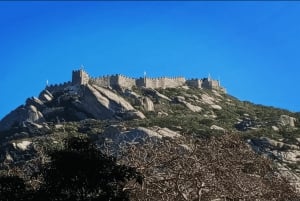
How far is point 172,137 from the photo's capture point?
3055 centimetres

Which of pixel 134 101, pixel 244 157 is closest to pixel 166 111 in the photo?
pixel 134 101

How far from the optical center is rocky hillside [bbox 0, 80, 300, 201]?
2066 centimetres

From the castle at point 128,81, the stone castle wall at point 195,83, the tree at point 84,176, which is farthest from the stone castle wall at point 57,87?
the tree at point 84,176

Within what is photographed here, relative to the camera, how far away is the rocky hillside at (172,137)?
20656 mm

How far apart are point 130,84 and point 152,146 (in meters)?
72.9

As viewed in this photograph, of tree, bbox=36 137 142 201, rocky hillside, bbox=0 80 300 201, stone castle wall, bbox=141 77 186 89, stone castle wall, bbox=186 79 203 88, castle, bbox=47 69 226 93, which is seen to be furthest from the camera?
stone castle wall, bbox=186 79 203 88

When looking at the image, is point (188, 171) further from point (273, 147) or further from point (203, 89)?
point (203, 89)

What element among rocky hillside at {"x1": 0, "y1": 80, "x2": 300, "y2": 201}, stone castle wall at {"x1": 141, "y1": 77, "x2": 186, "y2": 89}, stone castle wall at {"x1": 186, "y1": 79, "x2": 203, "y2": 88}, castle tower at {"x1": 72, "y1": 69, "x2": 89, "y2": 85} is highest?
stone castle wall at {"x1": 186, "y1": 79, "x2": 203, "y2": 88}

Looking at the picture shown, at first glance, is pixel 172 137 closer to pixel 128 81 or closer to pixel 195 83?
pixel 128 81

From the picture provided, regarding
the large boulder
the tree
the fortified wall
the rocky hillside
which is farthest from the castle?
the tree

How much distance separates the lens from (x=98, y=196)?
56.7 feet

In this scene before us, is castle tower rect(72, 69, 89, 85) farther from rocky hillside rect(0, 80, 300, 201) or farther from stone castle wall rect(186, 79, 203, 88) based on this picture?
stone castle wall rect(186, 79, 203, 88)

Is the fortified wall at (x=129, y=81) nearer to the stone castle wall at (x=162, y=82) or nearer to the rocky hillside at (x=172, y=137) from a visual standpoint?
the stone castle wall at (x=162, y=82)

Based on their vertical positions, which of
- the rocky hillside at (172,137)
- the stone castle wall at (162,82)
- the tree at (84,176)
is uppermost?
the stone castle wall at (162,82)
